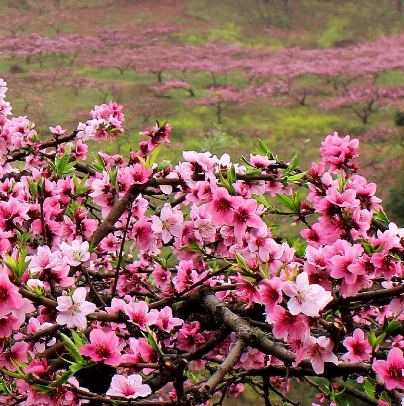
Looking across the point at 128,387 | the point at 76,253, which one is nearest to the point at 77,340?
the point at 128,387

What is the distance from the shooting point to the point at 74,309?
3.88ft

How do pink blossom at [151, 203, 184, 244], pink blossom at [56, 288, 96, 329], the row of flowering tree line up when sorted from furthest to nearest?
the row of flowering tree < pink blossom at [151, 203, 184, 244] < pink blossom at [56, 288, 96, 329]

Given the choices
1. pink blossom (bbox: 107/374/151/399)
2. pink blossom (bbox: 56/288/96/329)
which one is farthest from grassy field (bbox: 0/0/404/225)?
pink blossom (bbox: 107/374/151/399)

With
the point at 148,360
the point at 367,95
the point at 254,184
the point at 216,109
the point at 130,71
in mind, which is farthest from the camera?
the point at 130,71

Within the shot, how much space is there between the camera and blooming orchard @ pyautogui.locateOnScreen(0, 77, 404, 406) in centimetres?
111

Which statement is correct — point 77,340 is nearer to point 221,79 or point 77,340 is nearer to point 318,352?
point 318,352

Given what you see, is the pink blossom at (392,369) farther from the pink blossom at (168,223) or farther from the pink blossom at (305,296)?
the pink blossom at (168,223)

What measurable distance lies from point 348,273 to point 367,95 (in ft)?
51.8

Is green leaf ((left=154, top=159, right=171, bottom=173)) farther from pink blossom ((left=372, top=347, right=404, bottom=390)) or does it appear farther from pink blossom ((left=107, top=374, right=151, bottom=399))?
pink blossom ((left=372, top=347, right=404, bottom=390))

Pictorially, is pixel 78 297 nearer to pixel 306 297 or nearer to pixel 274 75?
pixel 306 297

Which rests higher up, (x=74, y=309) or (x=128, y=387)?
(x=74, y=309)

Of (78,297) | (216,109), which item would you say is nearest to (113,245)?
(78,297)

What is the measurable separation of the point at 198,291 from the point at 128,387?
2.40 feet

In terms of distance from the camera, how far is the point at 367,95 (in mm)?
15430
